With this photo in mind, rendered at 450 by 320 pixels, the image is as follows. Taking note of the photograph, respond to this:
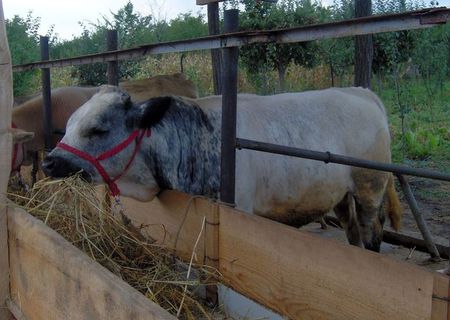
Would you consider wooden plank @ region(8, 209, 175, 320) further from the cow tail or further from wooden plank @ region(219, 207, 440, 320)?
the cow tail

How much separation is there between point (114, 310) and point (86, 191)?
158 centimetres

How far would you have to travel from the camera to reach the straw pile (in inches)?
108

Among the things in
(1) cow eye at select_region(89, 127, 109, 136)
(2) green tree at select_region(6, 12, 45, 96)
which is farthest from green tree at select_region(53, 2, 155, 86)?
(1) cow eye at select_region(89, 127, 109, 136)

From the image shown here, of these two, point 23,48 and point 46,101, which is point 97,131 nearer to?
point 46,101

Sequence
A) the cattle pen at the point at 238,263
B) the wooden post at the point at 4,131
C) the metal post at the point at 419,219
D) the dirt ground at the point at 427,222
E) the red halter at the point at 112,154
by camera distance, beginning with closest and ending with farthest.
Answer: the cattle pen at the point at 238,263 → the wooden post at the point at 4,131 → the red halter at the point at 112,154 → the metal post at the point at 419,219 → the dirt ground at the point at 427,222

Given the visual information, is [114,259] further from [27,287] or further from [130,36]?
[130,36]

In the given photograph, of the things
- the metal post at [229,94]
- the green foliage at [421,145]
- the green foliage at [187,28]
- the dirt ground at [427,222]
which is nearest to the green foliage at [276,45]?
the green foliage at [421,145]

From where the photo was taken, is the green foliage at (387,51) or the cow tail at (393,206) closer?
the cow tail at (393,206)

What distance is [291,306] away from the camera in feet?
8.13

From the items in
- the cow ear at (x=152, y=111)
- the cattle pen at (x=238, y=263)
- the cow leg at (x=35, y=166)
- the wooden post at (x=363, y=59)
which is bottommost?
the cow leg at (x=35, y=166)

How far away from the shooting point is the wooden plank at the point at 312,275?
77.9 inches

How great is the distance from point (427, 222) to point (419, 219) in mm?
2129

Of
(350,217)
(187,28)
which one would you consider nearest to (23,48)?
(350,217)

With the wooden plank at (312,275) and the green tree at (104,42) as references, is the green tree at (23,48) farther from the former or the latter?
the wooden plank at (312,275)
